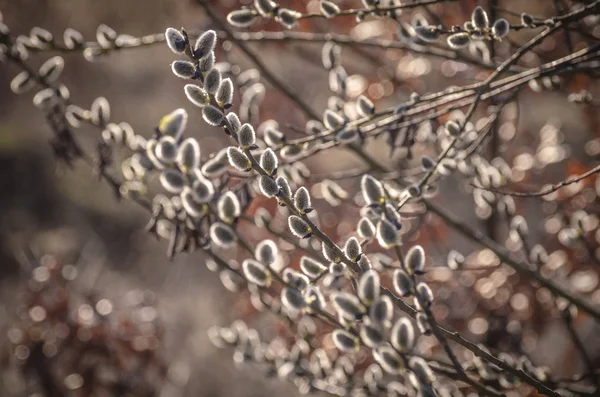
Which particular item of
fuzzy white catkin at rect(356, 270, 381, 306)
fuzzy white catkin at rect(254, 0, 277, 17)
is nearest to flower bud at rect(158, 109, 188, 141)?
fuzzy white catkin at rect(356, 270, 381, 306)

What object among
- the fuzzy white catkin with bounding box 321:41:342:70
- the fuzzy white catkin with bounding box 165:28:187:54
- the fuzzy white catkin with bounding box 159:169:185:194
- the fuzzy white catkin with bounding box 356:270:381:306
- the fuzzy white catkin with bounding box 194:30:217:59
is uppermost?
the fuzzy white catkin with bounding box 194:30:217:59

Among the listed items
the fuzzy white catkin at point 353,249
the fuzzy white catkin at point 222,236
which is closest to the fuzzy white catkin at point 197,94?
the fuzzy white catkin at point 222,236

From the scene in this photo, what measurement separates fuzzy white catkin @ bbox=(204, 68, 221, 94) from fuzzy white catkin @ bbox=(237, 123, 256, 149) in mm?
85

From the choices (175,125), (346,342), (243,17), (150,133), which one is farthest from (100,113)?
(150,133)

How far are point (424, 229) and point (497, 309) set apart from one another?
0.60 meters

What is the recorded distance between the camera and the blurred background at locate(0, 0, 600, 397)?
10.1 feet

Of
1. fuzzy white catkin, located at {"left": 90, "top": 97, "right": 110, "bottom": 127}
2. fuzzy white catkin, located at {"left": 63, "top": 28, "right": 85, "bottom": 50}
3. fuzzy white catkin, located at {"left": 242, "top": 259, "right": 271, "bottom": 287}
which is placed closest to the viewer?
fuzzy white catkin, located at {"left": 242, "top": 259, "right": 271, "bottom": 287}

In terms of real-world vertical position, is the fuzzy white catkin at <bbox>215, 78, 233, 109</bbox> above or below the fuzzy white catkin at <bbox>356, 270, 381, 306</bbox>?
above

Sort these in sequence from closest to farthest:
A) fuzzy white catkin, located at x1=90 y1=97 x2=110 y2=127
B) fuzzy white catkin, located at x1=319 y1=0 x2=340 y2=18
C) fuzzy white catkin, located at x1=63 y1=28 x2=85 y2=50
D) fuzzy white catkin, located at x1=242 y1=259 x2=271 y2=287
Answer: fuzzy white catkin, located at x1=242 y1=259 x2=271 y2=287 < fuzzy white catkin, located at x1=319 y1=0 x2=340 y2=18 < fuzzy white catkin, located at x1=90 y1=97 x2=110 y2=127 < fuzzy white catkin, located at x1=63 y1=28 x2=85 y2=50

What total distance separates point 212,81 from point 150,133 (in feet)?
27.7

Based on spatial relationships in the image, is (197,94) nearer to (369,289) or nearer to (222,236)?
(222,236)

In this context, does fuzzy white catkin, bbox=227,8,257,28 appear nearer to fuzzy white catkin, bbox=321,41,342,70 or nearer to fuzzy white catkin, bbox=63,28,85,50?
fuzzy white catkin, bbox=321,41,342,70

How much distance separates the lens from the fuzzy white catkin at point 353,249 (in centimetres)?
93

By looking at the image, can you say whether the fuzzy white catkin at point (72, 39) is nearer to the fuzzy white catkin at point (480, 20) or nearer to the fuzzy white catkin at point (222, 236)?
the fuzzy white catkin at point (222, 236)
